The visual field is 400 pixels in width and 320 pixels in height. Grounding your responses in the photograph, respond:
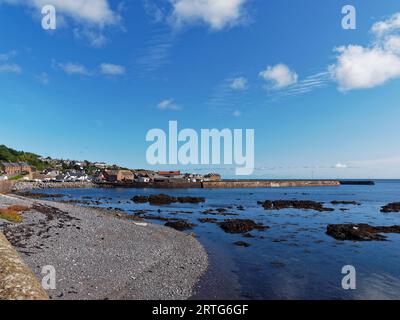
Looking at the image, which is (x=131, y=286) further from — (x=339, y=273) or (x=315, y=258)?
(x=315, y=258)

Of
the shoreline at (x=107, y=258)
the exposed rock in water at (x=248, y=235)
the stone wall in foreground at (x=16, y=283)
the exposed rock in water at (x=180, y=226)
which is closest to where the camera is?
the stone wall in foreground at (x=16, y=283)

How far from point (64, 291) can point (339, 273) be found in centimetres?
1473

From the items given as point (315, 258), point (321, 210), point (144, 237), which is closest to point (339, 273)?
point (315, 258)

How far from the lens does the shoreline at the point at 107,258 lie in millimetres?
13148

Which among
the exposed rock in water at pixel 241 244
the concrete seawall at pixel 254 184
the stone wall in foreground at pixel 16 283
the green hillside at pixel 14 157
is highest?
the green hillside at pixel 14 157

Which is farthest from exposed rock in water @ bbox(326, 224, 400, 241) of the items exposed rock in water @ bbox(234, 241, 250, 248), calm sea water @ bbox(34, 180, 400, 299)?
exposed rock in water @ bbox(234, 241, 250, 248)

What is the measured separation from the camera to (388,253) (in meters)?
23.0

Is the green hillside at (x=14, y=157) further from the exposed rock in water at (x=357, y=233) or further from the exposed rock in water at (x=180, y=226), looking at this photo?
the exposed rock in water at (x=357, y=233)

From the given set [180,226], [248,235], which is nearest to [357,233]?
[248,235]

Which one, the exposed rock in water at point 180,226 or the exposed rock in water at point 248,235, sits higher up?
the exposed rock in water at point 180,226

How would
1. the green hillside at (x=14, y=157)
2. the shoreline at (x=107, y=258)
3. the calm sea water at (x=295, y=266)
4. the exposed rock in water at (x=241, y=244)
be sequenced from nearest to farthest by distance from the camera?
the shoreline at (x=107, y=258)
the calm sea water at (x=295, y=266)
the exposed rock in water at (x=241, y=244)
the green hillside at (x=14, y=157)

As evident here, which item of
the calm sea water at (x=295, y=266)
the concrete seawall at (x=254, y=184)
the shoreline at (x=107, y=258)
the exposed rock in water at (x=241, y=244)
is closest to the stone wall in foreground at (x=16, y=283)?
the shoreline at (x=107, y=258)

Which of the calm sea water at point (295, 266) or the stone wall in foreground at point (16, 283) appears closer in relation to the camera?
the stone wall in foreground at point (16, 283)

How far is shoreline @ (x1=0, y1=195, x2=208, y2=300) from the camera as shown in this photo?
1315cm
